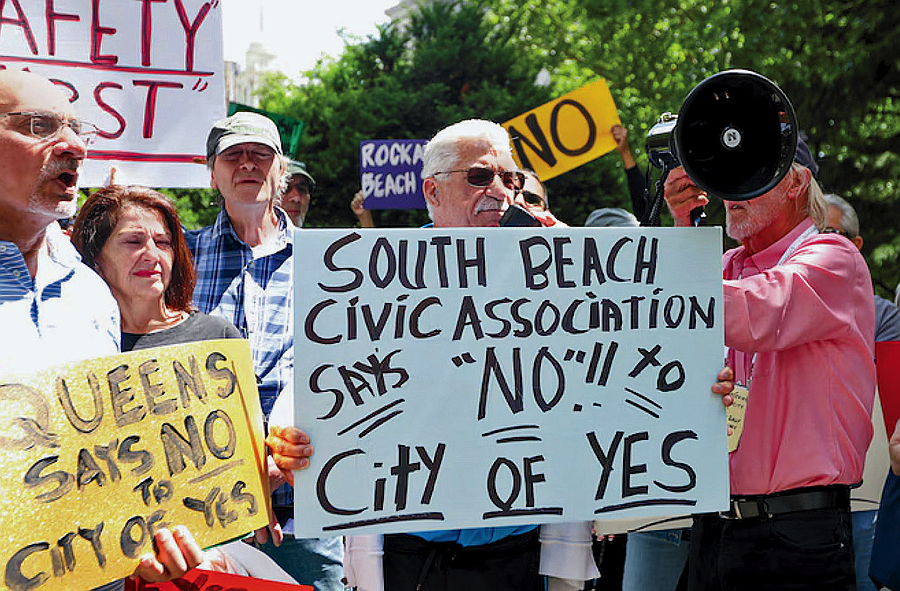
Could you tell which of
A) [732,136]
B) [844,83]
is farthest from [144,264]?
[844,83]

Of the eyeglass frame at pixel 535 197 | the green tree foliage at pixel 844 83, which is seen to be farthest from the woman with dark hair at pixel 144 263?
the green tree foliage at pixel 844 83

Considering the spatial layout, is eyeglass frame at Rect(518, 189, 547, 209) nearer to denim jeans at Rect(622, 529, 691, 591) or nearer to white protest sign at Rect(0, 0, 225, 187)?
white protest sign at Rect(0, 0, 225, 187)

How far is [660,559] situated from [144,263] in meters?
2.08

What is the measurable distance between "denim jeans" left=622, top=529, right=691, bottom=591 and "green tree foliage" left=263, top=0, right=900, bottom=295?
5.91 m

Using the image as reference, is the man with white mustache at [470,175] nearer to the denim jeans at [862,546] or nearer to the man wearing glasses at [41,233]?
the man wearing glasses at [41,233]

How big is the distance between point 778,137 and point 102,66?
109 inches

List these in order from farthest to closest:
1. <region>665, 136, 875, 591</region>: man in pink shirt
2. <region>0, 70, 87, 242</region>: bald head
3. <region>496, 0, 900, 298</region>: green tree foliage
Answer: <region>496, 0, 900, 298</region>: green tree foliage, <region>665, 136, 875, 591</region>: man in pink shirt, <region>0, 70, 87, 242</region>: bald head

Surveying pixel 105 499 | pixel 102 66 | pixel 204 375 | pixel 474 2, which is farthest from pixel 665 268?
pixel 474 2

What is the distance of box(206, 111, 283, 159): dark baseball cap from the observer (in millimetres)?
3607

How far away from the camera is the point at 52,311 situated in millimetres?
2309

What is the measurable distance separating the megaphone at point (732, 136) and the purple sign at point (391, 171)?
5462mm

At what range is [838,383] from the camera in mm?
2836

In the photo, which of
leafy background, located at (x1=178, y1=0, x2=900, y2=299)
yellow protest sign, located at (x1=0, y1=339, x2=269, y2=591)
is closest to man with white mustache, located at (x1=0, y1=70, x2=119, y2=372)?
yellow protest sign, located at (x1=0, y1=339, x2=269, y2=591)

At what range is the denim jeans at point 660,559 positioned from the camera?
3.71 m
